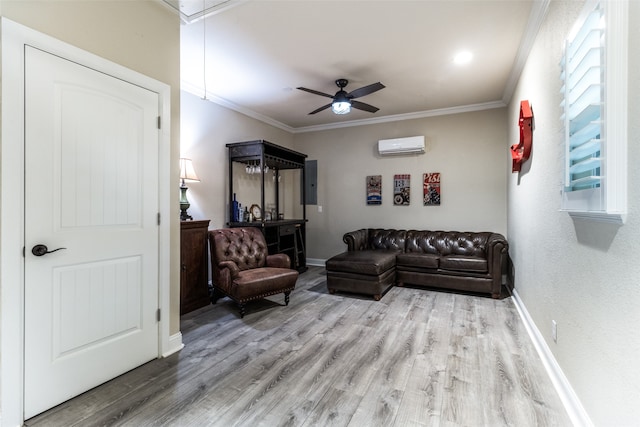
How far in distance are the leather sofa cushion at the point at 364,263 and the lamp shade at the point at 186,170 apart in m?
2.13

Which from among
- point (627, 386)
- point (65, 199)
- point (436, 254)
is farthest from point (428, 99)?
point (65, 199)

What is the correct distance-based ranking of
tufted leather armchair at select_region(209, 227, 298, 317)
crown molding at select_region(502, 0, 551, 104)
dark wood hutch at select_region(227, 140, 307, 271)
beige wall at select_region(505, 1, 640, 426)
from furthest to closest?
1. dark wood hutch at select_region(227, 140, 307, 271)
2. tufted leather armchair at select_region(209, 227, 298, 317)
3. crown molding at select_region(502, 0, 551, 104)
4. beige wall at select_region(505, 1, 640, 426)

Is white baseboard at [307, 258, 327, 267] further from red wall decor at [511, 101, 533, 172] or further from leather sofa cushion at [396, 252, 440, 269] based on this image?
red wall decor at [511, 101, 533, 172]

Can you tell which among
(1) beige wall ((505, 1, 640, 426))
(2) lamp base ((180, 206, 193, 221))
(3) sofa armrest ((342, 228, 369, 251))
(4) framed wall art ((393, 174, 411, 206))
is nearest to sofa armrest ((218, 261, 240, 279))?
(2) lamp base ((180, 206, 193, 221))

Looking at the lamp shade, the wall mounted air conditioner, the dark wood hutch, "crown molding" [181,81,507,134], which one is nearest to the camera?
the lamp shade

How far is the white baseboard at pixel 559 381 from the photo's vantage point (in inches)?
63.7

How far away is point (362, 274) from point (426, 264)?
3.37ft

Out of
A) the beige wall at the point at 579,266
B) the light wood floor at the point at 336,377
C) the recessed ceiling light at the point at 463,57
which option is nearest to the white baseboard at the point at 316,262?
the light wood floor at the point at 336,377

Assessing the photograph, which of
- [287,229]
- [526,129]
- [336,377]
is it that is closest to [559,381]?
[336,377]

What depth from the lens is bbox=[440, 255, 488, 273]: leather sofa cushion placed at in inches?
157

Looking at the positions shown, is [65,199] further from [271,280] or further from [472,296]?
[472,296]

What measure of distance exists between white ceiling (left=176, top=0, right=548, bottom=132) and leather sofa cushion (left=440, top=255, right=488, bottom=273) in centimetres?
235

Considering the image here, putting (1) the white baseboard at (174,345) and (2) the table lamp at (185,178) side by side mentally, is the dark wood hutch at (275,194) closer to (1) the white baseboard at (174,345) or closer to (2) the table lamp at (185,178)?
(2) the table lamp at (185,178)

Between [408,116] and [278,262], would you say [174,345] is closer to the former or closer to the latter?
[278,262]
